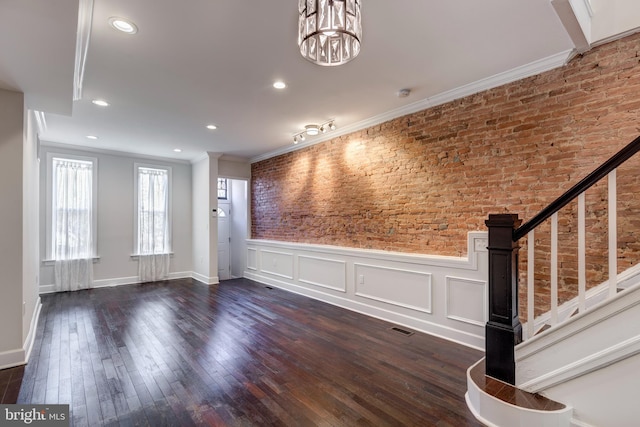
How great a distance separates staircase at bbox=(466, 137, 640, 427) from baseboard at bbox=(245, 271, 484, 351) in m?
0.92

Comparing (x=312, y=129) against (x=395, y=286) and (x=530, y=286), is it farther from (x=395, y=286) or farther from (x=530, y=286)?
(x=530, y=286)

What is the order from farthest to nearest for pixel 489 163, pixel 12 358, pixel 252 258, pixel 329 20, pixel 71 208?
pixel 252 258, pixel 71 208, pixel 489 163, pixel 12 358, pixel 329 20

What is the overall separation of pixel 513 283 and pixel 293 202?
167 inches

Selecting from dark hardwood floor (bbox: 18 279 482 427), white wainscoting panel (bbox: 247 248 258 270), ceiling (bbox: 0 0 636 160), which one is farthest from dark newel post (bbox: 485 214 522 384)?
white wainscoting panel (bbox: 247 248 258 270)

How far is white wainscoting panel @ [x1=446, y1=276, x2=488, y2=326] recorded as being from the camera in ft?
10.2

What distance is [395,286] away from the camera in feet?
12.8

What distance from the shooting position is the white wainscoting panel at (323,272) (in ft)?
15.4

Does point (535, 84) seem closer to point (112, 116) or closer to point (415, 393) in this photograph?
point (415, 393)

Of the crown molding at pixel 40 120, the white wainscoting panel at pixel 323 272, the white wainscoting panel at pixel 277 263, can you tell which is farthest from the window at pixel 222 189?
the crown molding at pixel 40 120

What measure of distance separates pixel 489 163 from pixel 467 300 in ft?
4.92

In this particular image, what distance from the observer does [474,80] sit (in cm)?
316

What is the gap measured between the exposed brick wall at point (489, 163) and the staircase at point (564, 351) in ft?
1.93

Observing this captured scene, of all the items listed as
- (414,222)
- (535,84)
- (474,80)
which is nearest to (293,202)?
(414,222)

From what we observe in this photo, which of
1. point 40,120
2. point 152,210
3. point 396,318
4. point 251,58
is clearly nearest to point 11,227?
point 40,120
